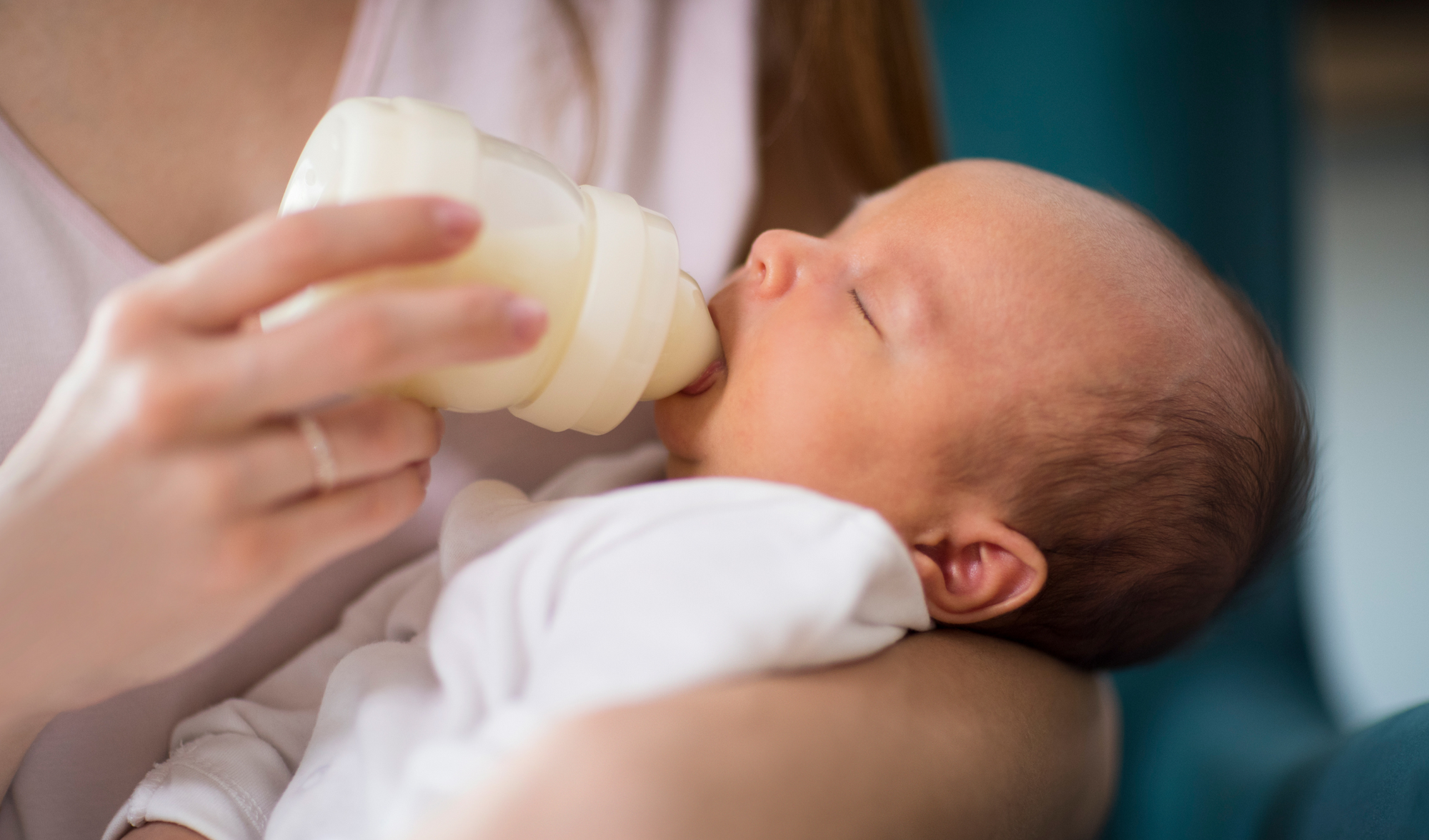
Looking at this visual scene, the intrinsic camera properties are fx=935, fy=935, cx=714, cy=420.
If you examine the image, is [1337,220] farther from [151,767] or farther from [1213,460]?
[151,767]

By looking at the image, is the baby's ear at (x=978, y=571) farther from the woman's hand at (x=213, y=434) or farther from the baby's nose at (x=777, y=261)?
the woman's hand at (x=213, y=434)

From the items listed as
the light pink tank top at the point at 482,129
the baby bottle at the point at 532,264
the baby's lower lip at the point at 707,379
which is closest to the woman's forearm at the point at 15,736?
the light pink tank top at the point at 482,129

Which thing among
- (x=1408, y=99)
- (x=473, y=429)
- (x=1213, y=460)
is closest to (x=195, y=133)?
(x=473, y=429)

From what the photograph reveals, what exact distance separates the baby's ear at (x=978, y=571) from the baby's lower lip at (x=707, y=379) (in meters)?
0.22

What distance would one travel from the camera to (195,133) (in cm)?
90

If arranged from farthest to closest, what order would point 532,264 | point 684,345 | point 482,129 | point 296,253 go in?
point 482,129 < point 684,345 < point 532,264 < point 296,253

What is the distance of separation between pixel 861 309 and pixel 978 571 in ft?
0.79

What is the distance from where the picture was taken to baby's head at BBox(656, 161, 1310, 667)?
0.75 m

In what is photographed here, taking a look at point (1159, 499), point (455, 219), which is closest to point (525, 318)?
point (455, 219)

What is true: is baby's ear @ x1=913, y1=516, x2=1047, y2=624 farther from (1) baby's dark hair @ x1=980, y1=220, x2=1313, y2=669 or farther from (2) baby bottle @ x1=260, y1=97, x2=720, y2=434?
(2) baby bottle @ x1=260, y1=97, x2=720, y2=434

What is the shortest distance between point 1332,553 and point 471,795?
268 cm

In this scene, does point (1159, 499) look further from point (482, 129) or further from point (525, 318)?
point (482, 129)

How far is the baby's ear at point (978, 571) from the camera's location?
765 millimetres

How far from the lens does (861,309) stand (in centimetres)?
79
